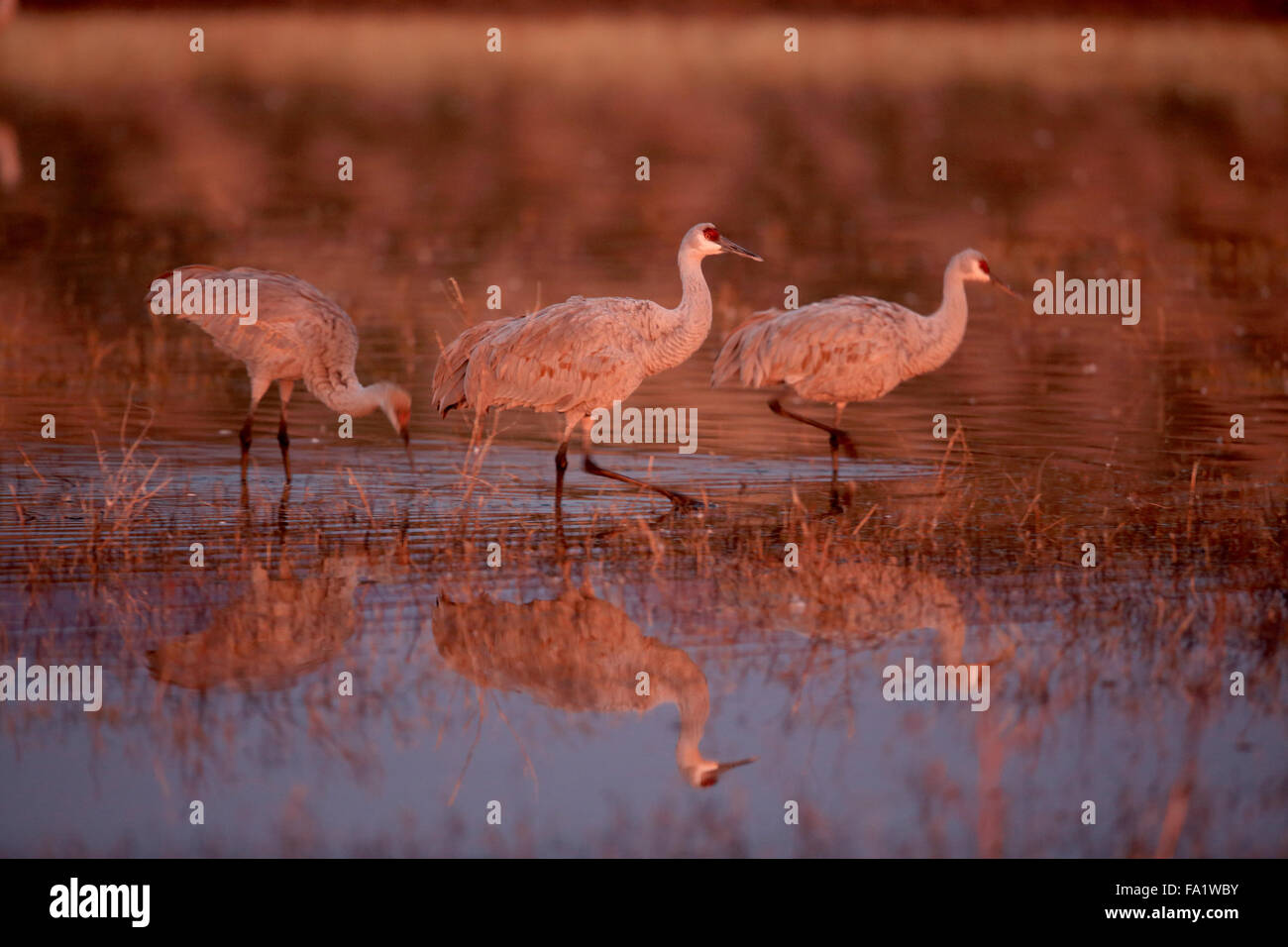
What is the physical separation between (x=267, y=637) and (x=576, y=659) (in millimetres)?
1314

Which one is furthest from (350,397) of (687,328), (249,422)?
(687,328)

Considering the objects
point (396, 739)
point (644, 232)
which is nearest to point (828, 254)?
point (644, 232)

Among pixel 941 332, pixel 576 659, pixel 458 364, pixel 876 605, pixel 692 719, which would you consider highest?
pixel 941 332

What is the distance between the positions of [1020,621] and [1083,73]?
34.7 metres

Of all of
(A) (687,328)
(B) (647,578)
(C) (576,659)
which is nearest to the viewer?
(C) (576,659)

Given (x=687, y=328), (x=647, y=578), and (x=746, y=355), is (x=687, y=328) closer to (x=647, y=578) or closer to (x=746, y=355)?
(x=746, y=355)

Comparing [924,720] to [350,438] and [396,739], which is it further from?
[350,438]

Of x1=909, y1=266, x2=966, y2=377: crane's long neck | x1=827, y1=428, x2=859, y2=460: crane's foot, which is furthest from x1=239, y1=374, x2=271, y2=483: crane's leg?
x1=909, y1=266, x2=966, y2=377: crane's long neck

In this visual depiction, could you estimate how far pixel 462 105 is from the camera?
3553 cm

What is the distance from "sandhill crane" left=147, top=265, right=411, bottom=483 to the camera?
1134 centimetres

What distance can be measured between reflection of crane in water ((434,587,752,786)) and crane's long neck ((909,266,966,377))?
408 cm

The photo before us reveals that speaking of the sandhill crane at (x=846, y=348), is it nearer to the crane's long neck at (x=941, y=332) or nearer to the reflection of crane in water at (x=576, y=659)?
the crane's long neck at (x=941, y=332)

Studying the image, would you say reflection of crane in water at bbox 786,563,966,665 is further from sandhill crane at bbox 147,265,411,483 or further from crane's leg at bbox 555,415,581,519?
sandhill crane at bbox 147,265,411,483

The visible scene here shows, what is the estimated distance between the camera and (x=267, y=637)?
25.8ft
